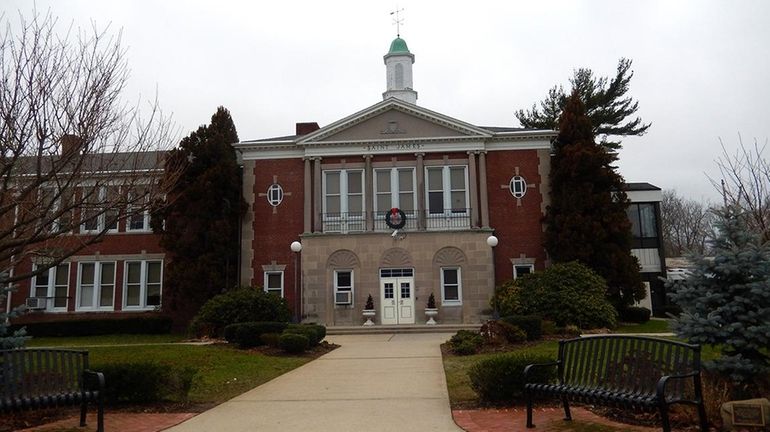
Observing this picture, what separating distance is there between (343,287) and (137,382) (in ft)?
66.7

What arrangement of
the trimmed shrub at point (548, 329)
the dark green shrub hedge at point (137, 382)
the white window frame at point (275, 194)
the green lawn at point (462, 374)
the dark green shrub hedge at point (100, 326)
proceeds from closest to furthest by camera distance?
the dark green shrub hedge at point (137, 382)
the green lawn at point (462, 374)
the trimmed shrub at point (548, 329)
the dark green shrub hedge at point (100, 326)
the white window frame at point (275, 194)

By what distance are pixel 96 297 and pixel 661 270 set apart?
29271mm

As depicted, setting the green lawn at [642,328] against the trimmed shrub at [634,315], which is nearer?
the green lawn at [642,328]

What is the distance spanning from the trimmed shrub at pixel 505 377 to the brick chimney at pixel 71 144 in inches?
263

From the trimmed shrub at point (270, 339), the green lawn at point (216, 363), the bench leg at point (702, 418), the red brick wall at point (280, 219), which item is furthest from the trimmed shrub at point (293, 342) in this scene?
the red brick wall at point (280, 219)

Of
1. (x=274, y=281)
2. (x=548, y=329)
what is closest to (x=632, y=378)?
(x=548, y=329)

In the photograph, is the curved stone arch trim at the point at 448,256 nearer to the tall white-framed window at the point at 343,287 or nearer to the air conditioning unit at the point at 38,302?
the tall white-framed window at the point at 343,287

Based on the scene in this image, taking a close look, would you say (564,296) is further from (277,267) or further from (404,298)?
(277,267)

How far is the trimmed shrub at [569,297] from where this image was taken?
23.3 meters

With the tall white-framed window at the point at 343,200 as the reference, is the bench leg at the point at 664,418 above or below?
below

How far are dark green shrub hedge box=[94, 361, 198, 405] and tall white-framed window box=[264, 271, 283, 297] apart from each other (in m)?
20.7

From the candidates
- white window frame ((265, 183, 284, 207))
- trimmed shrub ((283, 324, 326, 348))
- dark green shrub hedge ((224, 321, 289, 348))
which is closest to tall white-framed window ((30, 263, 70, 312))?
white window frame ((265, 183, 284, 207))

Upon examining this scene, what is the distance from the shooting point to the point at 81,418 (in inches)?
314

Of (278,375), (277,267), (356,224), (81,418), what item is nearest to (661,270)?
(356,224)
